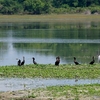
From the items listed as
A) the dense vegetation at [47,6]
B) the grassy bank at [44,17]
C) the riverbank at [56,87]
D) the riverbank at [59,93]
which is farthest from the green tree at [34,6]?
the riverbank at [59,93]

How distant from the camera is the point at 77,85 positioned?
21500 mm

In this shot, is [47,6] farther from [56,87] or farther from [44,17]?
[56,87]

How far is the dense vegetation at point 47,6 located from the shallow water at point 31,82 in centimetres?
8122

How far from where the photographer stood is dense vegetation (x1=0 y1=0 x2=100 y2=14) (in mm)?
106688

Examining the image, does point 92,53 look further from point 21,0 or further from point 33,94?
point 21,0

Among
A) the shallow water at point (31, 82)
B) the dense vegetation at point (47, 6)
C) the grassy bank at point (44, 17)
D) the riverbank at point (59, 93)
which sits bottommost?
the grassy bank at point (44, 17)

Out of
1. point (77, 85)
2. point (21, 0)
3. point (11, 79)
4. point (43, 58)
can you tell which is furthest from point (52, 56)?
point (21, 0)

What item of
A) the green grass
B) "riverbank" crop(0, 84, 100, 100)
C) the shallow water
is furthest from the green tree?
"riverbank" crop(0, 84, 100, 100)

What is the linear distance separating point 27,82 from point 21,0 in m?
94.0

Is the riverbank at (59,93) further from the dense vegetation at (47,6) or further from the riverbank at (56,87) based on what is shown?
the dense vegetation at (47,6)

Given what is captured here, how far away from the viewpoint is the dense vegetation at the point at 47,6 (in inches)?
4200

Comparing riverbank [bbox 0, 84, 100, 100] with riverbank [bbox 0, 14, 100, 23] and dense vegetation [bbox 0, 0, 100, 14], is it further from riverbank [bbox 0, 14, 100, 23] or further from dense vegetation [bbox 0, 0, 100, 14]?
dense vegetation [bbox 0, 0, 100, 14]

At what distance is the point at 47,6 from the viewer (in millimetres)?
107938

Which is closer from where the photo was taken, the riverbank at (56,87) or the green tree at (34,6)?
the riverbank at (56,87)
